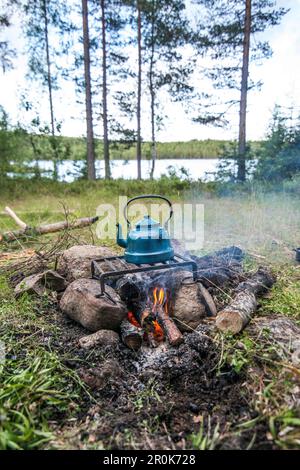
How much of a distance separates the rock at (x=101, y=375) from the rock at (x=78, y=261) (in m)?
0.98

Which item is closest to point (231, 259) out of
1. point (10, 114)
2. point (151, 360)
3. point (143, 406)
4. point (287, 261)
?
point (287, 261)

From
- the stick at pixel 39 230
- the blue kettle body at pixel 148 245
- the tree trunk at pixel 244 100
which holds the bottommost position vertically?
the stick at pixel 39 230

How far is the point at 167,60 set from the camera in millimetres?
9672

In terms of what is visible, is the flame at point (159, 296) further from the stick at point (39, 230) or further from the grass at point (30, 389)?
the stick at point (39, 230)

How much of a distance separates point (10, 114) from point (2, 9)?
2.36 m

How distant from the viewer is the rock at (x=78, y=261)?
2.44 metres

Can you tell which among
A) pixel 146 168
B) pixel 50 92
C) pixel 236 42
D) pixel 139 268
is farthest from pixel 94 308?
pixel 146 168

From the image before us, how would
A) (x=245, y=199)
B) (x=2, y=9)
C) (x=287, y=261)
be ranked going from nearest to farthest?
1. (x=287, y=261)
2. (x=245, y=199)
3. (x=2, y=9)

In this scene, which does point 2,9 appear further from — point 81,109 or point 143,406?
point 143,406

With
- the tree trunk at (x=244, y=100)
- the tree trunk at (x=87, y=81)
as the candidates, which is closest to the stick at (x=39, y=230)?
the tree trunk at (x=87, y=81)

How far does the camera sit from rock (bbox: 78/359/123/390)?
1.46 m

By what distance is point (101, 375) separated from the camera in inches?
58.2

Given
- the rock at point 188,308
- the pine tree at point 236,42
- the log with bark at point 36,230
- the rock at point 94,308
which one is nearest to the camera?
the rock at point 94,308

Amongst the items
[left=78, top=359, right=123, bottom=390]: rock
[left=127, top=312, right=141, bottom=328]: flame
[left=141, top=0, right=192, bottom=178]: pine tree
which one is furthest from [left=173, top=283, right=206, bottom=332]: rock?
[left=141, top=0, right=192, bottom=178]: pine tree
